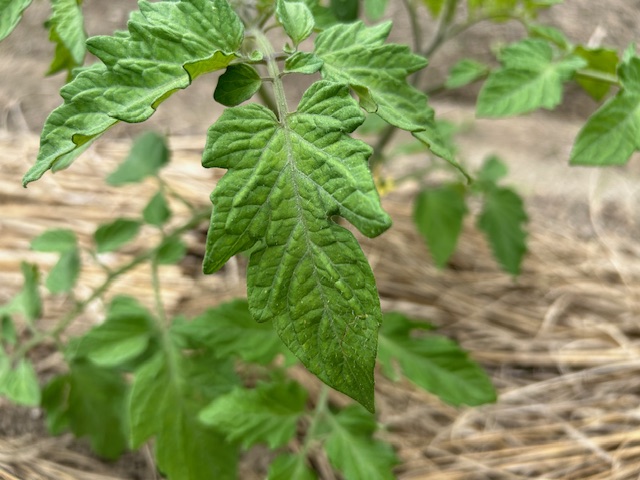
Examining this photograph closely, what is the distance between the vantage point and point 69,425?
47.0 inches

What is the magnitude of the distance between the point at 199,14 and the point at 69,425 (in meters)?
0.84

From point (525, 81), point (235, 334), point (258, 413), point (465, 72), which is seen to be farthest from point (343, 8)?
point (258, 413)

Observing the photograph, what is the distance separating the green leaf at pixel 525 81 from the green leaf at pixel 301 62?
0.33 metres

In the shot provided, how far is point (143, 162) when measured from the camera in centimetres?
126

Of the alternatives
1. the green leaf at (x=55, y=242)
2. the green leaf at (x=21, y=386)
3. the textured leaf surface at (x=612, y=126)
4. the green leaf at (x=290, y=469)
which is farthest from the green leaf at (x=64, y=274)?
the textured leaf surface at (x=612, y=126)

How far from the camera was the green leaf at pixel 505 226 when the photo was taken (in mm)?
1383

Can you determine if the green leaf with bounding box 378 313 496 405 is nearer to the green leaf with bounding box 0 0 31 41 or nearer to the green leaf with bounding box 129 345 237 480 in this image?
the green leaf with bounding box 129 345 237 480

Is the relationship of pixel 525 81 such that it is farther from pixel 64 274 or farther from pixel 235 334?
pixel 64 274

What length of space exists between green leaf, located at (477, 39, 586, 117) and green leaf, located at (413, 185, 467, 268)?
1.56 ft

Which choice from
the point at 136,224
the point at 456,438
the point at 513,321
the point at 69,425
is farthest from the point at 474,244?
the point at 69,425

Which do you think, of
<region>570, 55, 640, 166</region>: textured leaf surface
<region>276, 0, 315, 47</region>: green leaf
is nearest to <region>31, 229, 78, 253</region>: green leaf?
<region>276, 0, 315, 47</region>: green leaf

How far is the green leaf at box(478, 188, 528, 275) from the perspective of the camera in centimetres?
138

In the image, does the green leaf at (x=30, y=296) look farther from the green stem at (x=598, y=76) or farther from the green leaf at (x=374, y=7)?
the green stem at (x=598, y=76)

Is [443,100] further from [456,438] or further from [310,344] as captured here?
[310,344]
